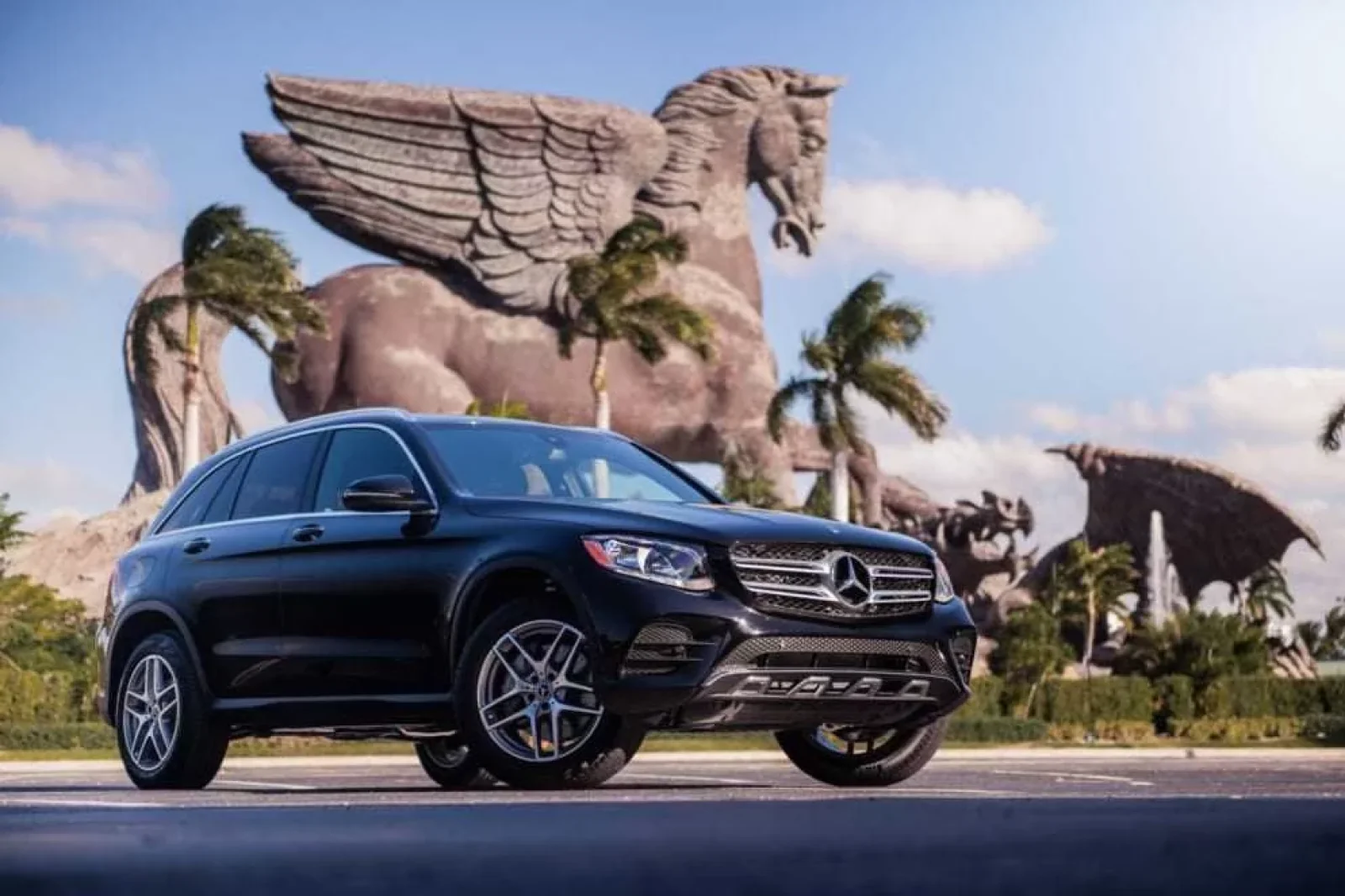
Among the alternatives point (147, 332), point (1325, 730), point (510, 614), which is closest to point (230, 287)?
point (147, 332)

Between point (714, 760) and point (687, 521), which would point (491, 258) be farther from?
point (687, 521)

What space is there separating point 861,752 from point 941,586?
92cm

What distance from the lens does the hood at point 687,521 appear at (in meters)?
7.86

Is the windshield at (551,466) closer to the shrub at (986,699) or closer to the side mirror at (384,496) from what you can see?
the side mirror at (384,496)

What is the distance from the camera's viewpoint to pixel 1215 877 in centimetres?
293

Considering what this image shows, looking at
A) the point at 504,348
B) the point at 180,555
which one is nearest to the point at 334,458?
the point at 180,555

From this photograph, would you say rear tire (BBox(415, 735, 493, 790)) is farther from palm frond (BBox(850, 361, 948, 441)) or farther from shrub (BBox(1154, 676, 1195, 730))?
shrub (BBox(1154, 676, 1195, 730))

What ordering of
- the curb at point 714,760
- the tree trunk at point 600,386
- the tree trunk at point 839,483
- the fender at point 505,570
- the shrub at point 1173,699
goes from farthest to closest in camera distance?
the shrub at point 1173,699
the tree trunk at point 839,483
the tree trunk at point 600,386
the curb at point 714,760
the fender at point 505,570

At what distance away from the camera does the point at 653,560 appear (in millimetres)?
7801

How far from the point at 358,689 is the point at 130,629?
183cm

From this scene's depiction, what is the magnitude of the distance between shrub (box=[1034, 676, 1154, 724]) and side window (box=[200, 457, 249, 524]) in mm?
37982

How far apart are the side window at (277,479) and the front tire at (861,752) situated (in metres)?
2.38

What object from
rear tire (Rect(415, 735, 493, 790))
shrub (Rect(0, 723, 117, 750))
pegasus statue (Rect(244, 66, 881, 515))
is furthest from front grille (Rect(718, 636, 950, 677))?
pegasus statue (Rect(244, 66, 881, 515))

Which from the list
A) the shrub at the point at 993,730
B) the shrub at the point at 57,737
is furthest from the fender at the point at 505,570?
the shrub at the point at 993,730
